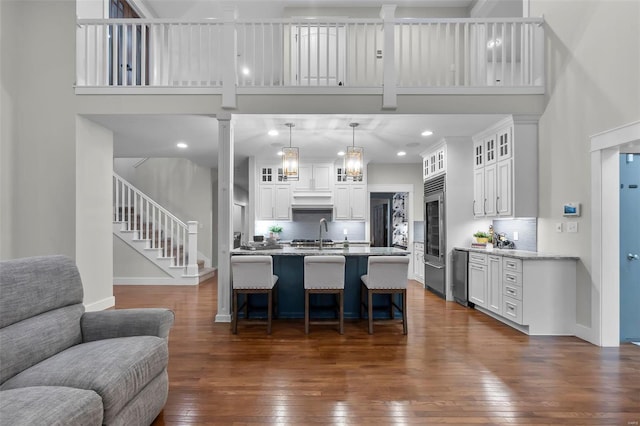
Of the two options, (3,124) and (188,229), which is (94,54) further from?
(188,229)

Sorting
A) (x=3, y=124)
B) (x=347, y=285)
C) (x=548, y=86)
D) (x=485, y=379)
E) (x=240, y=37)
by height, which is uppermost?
(x=240, y=37)

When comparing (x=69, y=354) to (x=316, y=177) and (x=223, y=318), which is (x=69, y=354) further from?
(x=316, y=177)

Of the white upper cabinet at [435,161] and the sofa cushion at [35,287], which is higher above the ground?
the white upper cabinet at [435,161]

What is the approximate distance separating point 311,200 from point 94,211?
3.90 m

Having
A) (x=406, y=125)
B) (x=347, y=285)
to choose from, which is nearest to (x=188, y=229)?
(x=347, y=285)

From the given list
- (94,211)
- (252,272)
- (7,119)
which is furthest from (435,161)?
(7,119)

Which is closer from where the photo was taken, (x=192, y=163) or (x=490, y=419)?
(x=490, y=419)

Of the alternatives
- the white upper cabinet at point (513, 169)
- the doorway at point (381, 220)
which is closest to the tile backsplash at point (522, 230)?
the white upper cabinet at point (513, 169)

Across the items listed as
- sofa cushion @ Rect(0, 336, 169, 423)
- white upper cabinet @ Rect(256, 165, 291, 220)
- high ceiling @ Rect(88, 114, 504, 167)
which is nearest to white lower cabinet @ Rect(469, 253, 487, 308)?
high ceiling @ Rect(88, 114, 504, 167)

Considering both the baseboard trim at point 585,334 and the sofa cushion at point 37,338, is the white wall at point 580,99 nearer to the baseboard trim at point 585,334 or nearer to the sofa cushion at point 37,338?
the baseboard trim at point 585,334

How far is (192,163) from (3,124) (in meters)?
4.16

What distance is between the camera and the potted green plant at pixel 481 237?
5.14 metres

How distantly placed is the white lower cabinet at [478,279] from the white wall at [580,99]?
0.70 meters

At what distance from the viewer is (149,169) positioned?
8.33 m
